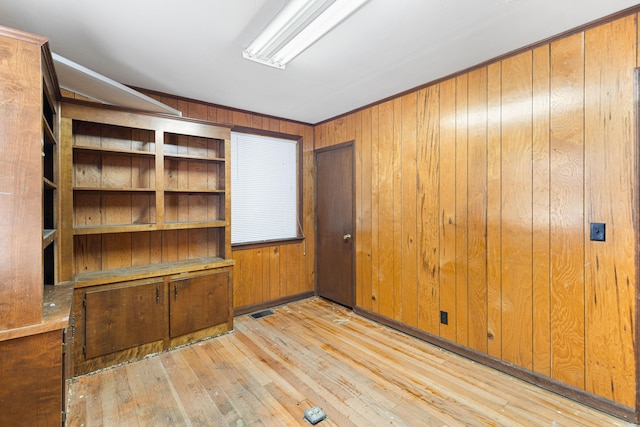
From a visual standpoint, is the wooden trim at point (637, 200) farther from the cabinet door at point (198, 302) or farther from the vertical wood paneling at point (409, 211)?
the cabinet door at point (198, 302)

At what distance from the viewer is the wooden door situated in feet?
12.0

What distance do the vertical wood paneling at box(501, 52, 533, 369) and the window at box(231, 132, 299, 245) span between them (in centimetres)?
255

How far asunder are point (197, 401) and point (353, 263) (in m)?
2.17

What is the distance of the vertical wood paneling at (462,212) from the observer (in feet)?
8.21

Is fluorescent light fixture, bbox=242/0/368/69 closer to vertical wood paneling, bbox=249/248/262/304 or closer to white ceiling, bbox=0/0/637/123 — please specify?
white ceiling, bbox=0/0/637/123

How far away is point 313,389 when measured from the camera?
210cm

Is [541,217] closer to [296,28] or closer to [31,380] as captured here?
[296,28]

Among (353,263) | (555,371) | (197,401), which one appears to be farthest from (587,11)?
(197,401)

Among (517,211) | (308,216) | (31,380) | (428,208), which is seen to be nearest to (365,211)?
(428,208)

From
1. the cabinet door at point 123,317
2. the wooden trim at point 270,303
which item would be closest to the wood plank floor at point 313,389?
the cabinet door at point 123,317

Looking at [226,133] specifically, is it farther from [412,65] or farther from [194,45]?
[412,65]

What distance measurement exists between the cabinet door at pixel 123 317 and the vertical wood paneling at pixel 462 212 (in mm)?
2658

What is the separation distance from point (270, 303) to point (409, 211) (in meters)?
2.11

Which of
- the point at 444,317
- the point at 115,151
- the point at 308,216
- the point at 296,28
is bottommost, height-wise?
the point at 444,317
